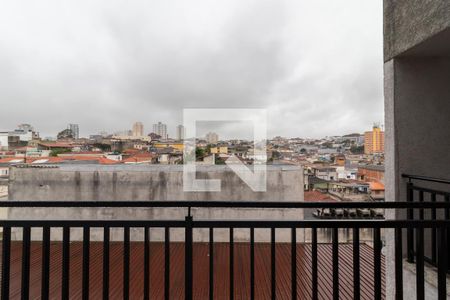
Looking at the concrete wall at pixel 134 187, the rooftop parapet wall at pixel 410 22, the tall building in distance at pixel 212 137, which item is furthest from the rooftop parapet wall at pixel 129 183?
the rooftop parapet wall at pixel 410 22

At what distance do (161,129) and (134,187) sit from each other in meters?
1.03

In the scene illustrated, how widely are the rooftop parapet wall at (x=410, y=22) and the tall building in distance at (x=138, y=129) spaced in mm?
3182

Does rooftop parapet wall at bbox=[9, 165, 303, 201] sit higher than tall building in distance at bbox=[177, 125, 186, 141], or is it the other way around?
tall building in distance at bbox=[177, 125, 186, 141]

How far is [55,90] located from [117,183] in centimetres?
186

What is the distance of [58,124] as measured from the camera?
3.79 meters

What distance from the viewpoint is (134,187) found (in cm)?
374

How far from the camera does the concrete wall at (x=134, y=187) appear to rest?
3.70 metres

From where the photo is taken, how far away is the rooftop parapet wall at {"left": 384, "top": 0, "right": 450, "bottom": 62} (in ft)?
4.79

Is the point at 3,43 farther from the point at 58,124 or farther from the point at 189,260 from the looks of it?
the point at 189,260

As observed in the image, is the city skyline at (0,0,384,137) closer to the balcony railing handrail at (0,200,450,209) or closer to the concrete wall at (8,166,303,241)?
the concrete wall at (8,166,303,241)
